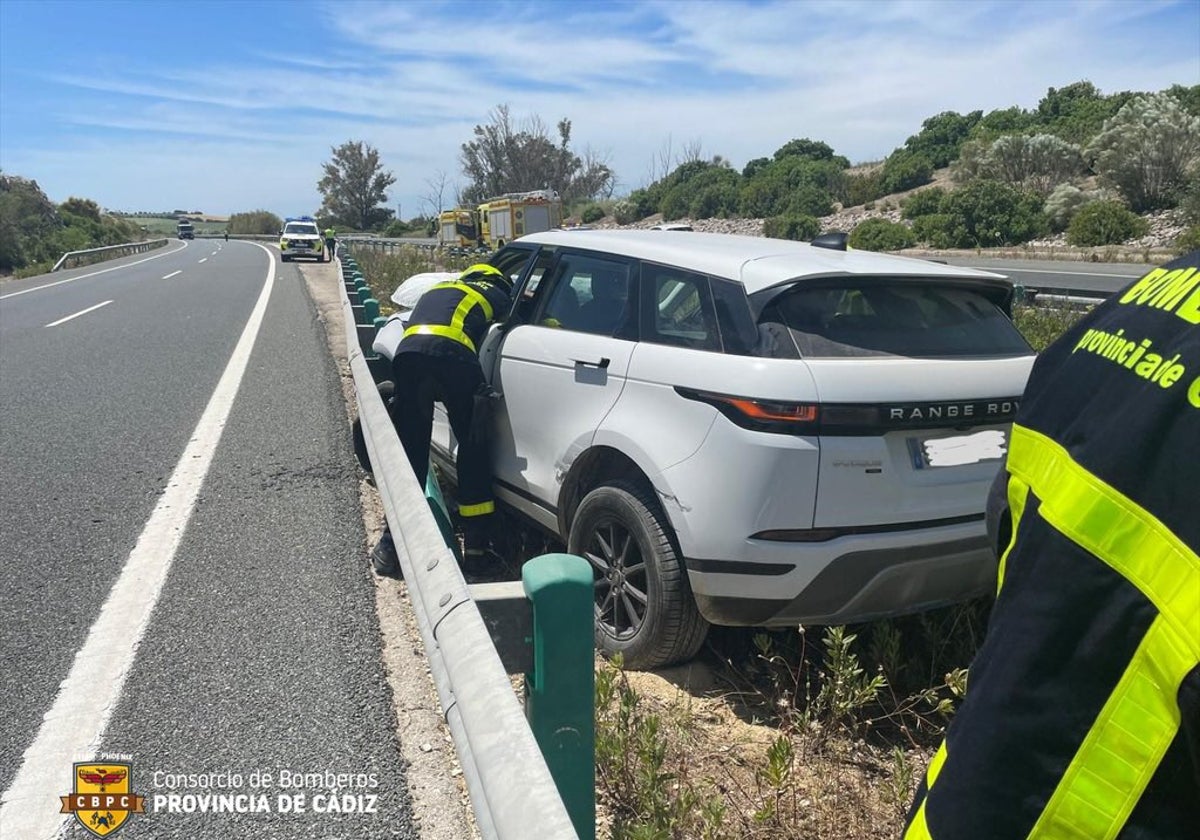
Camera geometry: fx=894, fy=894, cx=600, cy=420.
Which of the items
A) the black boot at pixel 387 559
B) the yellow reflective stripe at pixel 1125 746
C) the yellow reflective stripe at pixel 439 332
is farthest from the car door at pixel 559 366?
the yellow reflective stripe at pixel 1125 746

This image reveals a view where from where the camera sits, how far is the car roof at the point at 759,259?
3395mm

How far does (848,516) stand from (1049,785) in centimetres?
214

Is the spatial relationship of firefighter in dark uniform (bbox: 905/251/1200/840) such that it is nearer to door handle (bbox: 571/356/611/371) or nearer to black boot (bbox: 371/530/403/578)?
door handle (bbox: 571/356/611/371)

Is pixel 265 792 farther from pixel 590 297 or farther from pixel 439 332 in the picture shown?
pixel 590 297

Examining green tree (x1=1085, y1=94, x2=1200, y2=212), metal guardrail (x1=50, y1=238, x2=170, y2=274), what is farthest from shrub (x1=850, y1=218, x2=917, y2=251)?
metal guardrail (x1=50, y1=238, x2=170, y2=274)

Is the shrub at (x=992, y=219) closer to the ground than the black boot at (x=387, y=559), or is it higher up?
higher up

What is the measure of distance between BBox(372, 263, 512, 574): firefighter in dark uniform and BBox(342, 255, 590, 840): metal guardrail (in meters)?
1.59

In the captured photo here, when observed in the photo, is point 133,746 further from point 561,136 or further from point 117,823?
point 561,136

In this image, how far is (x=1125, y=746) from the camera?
907 millimetres

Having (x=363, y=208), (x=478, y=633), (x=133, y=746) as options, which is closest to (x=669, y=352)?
(x=478, y=633)

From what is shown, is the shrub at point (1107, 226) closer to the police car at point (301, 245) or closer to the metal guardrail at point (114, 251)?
the police car at point (301, 245)

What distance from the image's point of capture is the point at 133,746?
112 inches

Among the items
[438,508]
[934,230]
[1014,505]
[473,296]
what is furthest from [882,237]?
[1014,505]

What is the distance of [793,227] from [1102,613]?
3372 centimetres
